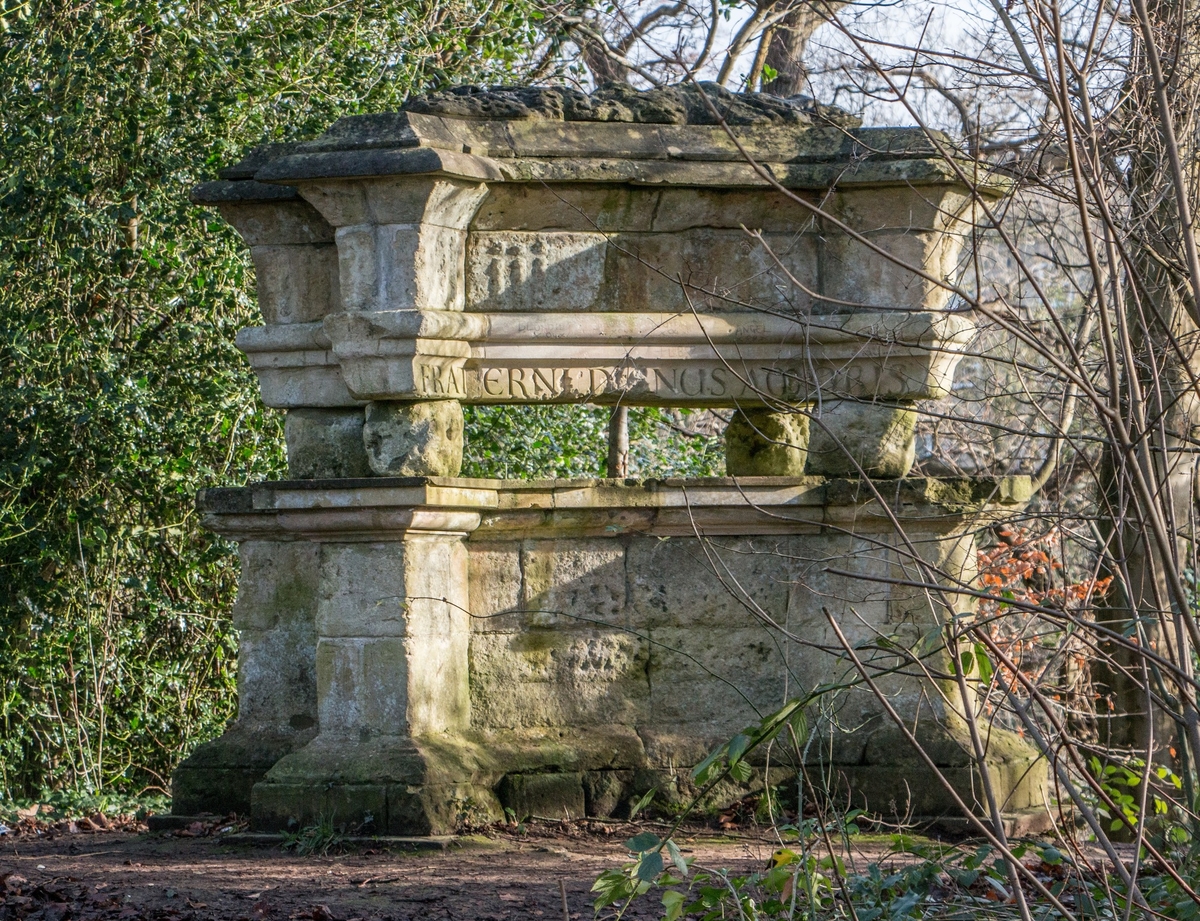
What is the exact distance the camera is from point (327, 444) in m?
4.89

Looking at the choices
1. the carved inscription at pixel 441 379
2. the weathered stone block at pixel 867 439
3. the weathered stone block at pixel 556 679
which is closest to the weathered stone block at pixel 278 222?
the carved inscription at pixel 441 379

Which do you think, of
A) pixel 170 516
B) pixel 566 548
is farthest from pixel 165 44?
pixel 566 548

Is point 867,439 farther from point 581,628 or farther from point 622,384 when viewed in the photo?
point 581,628

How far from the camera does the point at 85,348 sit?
7648 millimetres

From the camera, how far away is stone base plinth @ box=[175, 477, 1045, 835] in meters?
4.57

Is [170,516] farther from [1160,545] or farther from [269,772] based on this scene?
[1160,545]

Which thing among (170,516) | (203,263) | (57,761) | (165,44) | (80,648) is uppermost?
(165,44)

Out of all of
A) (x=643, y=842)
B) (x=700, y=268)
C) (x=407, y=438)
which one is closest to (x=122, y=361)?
(x=407, y=438)

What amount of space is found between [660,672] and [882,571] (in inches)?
32.5

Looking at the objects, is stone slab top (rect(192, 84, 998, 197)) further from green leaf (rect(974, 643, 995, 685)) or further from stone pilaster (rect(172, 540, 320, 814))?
green leaf (rect(974, 643, 995, 685))

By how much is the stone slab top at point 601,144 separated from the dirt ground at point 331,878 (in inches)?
82.7

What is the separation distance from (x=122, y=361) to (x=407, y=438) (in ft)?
11.9

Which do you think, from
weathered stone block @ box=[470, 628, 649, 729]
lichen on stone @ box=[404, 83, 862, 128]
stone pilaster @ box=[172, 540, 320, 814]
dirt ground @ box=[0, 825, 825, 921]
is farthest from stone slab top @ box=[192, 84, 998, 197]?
dirt ground @ box=[0, 825, 825, 921]

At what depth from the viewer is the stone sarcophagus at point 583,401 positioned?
4.62 metres
